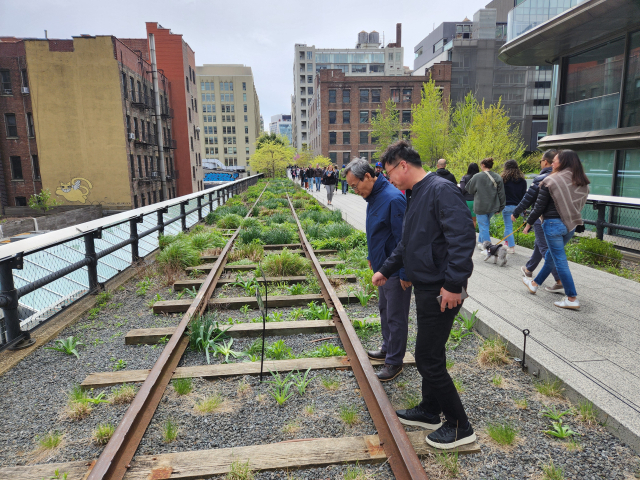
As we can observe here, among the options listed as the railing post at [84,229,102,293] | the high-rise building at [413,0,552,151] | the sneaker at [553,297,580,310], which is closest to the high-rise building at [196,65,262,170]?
the high-rise building at [413,0,552,151]

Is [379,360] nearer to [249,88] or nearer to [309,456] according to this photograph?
[309,456]

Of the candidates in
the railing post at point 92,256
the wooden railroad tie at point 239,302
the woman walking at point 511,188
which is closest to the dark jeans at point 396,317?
the wooden railroad tie at point 239,302

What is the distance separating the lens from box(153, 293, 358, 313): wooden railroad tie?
597cm

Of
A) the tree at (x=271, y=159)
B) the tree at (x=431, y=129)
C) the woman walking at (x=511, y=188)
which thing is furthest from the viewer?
the tree at (x=271, y=159)

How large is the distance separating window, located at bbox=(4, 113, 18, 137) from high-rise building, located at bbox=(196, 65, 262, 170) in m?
81.9

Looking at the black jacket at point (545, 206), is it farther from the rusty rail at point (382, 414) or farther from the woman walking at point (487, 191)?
the rusty rail at point (382, 414)

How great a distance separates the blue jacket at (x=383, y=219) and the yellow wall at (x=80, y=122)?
41143 millimetres

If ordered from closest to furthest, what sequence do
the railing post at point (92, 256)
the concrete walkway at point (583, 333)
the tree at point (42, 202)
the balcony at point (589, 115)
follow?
the concrete walkway at point (583, 333) < the railing post at point (92, 256) < the balcony at point (589, 115) < the tree at point (42, 202)

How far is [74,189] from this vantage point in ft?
133

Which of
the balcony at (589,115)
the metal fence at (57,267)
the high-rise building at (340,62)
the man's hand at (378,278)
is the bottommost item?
the metal fence at (57,267)

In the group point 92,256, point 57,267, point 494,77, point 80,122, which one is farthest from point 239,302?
point 494,77

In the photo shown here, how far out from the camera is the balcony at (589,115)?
13.5 meters

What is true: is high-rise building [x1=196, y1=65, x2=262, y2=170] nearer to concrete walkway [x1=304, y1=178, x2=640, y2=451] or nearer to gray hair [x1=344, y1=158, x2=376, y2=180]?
concrete walkway [x1=304, y1=178, x2=640, y2=451]

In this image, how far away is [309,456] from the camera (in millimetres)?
2906
